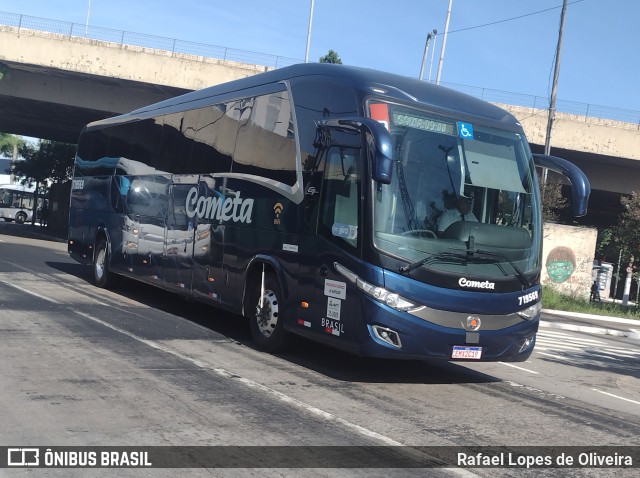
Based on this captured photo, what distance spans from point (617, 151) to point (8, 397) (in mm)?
29885

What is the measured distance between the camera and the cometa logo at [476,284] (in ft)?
29.4

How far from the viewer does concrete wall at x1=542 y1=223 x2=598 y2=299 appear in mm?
29328

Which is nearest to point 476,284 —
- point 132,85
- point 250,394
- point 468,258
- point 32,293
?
point 468,258

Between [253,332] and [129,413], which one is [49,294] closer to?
[253,332]

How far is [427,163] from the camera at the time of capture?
9.15 m

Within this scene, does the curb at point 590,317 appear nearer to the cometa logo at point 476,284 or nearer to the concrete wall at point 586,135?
the concrete wall at point 586,135

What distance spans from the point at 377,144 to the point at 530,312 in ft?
10.1

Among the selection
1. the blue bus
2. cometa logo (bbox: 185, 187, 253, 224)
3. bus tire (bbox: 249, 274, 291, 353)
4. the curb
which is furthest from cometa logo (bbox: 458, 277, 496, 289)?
the curb

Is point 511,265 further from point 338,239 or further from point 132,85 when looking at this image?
point 132,85

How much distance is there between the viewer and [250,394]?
8.00 metres

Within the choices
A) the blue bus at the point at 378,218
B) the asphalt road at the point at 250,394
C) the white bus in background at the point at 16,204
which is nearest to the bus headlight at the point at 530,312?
the blue bus at the point at 378,218

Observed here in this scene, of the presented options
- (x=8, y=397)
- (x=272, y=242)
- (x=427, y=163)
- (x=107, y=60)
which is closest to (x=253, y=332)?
(x=272, y=242)

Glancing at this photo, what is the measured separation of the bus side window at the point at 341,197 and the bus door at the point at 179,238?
159 inches

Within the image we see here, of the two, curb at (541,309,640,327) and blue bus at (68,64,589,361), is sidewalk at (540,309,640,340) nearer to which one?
curb at (541,309,640,327)
